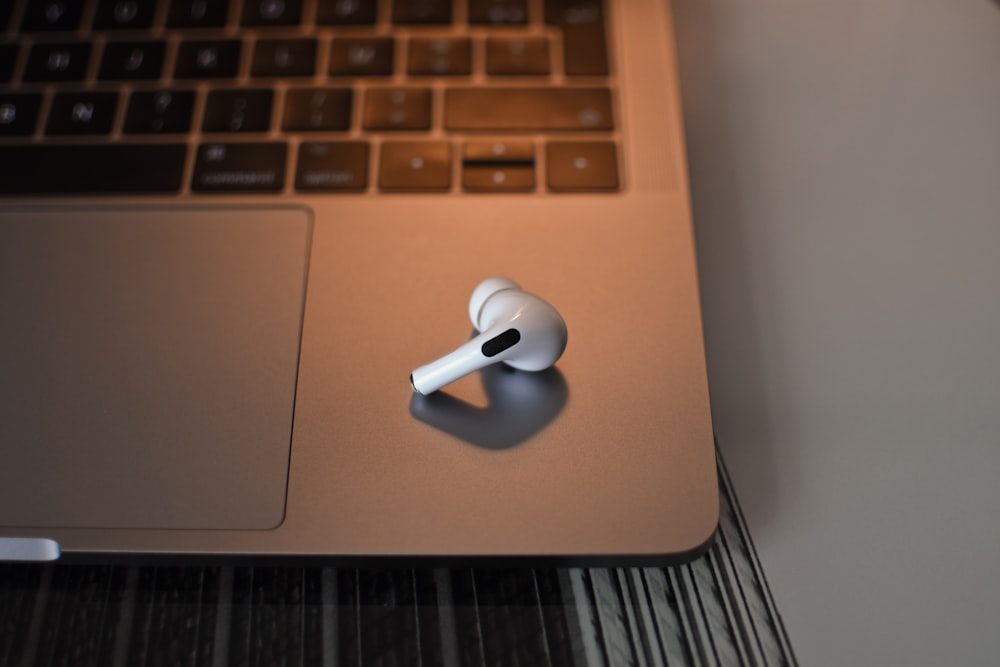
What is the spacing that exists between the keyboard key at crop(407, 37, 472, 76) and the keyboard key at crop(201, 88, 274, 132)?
0.08m

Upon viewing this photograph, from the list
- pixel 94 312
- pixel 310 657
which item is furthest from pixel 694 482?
pixel 94 312

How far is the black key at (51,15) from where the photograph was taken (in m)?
0.43

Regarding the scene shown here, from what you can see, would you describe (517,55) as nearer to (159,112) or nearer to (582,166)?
(582,166)

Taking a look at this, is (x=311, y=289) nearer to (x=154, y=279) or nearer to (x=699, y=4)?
(x=154, y=279)

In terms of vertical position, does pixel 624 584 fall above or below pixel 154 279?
below

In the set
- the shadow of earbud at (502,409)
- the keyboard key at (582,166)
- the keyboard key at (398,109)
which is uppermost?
the keyboard key at (398,109)

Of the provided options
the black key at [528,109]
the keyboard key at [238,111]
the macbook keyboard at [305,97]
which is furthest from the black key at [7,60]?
the black key at [528,109]

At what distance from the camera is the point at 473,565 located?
0.96 feet

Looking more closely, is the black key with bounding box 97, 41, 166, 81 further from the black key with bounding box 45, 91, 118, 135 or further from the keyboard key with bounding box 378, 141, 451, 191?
the keyboard key with bounding box 378, 141, 451, 191

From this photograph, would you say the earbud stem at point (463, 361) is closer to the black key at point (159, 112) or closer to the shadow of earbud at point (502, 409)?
the shadow of earbud at point (502, 409)

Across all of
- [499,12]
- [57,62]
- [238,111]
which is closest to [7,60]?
[57,62]

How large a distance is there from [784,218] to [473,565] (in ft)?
0.78

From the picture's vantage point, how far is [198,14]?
0.43 meters

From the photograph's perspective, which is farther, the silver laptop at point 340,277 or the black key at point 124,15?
the black key at point 124,15
